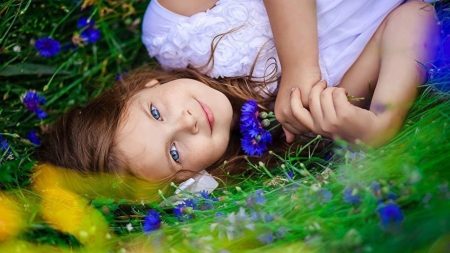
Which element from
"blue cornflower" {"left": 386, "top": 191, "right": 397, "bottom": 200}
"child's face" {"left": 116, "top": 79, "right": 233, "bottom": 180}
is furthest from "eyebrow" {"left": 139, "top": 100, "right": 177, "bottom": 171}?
"blue cornflower" {"left": 386, "top": 191, "right": 397, "bottom": 200}

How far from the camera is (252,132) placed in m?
1.67

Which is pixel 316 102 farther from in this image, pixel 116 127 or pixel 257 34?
pixel 116 127

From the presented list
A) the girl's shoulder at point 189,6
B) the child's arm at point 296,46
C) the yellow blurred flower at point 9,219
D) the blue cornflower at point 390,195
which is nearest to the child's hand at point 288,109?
the child's arm at point 296,46

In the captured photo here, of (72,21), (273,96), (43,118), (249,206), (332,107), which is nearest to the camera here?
(249,206)

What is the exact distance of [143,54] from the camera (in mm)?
2176

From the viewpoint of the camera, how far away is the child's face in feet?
5.17

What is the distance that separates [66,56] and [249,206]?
1.20 meters

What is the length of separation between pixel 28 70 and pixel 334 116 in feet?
3.72

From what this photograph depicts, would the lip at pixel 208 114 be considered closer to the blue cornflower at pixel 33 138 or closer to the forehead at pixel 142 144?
the forehead at pixel 142 144

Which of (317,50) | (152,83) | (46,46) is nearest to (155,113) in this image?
(152,83)

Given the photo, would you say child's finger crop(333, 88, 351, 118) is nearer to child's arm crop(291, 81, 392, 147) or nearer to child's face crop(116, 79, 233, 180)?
child's arm crop(291, 81, 392, 147)

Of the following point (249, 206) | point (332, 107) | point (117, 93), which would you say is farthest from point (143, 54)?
A: point (249, 206)

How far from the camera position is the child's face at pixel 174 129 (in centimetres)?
158

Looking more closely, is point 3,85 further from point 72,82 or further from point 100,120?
point 100,120
